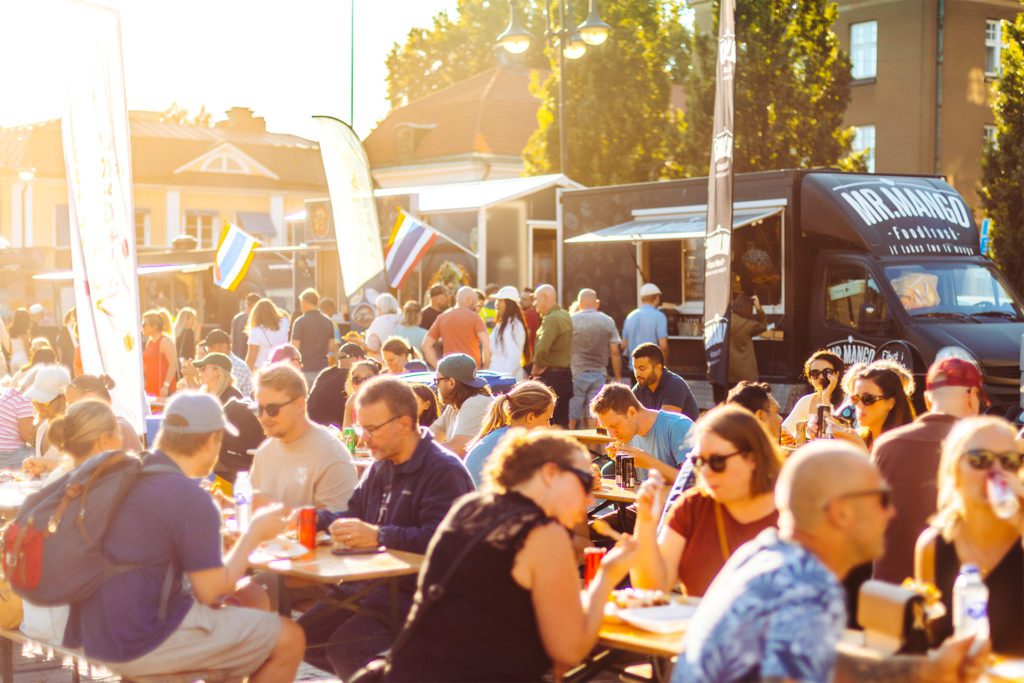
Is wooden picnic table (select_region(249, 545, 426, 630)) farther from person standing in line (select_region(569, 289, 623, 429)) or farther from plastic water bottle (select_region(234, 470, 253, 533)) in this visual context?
person standing in line (select_region(569, 289, 623, 429))

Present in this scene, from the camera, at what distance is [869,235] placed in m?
15.6

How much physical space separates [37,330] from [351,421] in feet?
52.1

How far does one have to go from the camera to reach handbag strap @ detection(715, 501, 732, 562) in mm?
4711

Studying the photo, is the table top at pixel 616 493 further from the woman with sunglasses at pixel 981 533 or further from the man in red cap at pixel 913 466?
the woman with sunglasses at pixel 981 533

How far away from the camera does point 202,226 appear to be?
5828 centimetres

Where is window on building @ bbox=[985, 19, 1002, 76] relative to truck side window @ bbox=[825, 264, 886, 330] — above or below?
above

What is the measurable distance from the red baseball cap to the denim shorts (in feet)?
31.0

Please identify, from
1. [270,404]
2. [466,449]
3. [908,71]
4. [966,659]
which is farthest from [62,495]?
[908,71]

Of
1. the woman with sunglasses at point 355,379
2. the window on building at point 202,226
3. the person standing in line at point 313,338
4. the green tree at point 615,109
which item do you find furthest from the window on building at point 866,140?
the window on building at point 202,226

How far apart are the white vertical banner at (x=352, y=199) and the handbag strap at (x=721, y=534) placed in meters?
13.4

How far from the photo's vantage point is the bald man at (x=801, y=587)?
2.84 meters

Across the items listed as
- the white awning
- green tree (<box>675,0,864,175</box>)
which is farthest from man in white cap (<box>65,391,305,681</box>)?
green tree (<box>675,0,864,175</box>)

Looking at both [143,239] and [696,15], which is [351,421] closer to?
[696,15]

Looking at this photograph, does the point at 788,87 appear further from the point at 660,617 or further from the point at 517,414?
the point at 660,617
